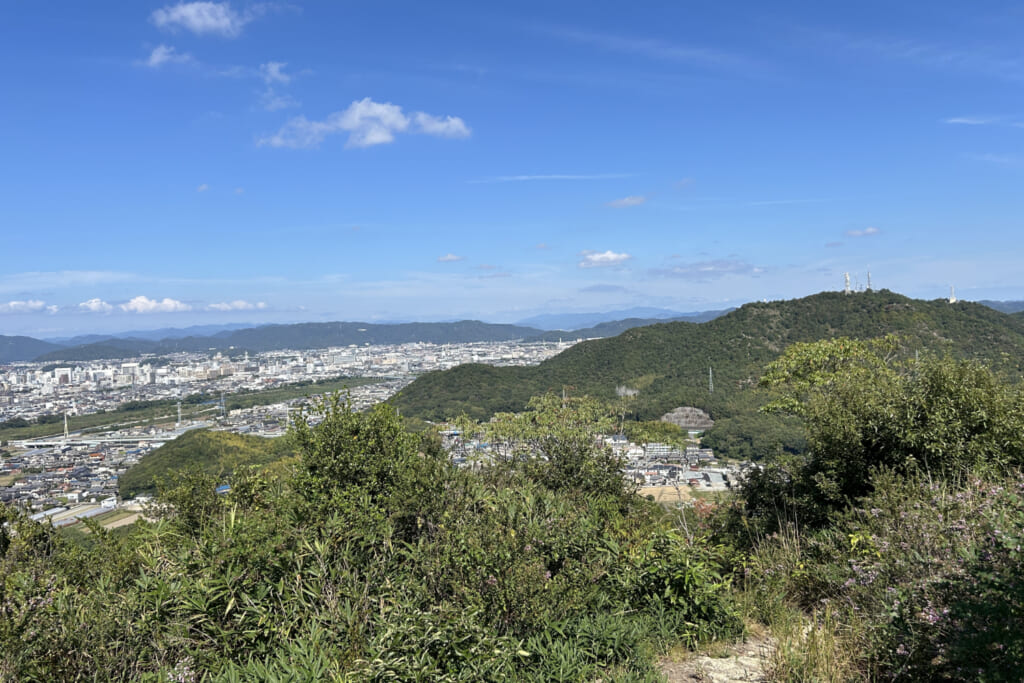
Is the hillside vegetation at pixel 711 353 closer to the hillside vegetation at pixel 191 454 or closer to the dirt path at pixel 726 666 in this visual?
the hillside vegetation at pixel 191 454

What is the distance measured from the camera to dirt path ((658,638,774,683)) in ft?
10.3

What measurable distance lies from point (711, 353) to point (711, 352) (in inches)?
A: 8.5

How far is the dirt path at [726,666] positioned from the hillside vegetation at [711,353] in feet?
106

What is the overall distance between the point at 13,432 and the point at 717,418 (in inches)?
2362

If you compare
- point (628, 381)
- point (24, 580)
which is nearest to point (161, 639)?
point (24, 580)

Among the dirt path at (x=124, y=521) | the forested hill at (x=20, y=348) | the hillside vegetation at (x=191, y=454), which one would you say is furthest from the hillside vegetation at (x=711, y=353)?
the forested hill at (x=20, y=348)

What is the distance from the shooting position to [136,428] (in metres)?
53.6

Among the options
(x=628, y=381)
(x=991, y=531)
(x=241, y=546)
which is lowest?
(x=628, y=381)

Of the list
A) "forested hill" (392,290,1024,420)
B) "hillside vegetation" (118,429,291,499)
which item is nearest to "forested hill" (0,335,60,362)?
"forested hill" (392,290,1024,420)

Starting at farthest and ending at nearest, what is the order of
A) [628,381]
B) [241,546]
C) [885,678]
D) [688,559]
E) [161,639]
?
1. [628,381]
2. [688,559]
3. [241,546]
4. [161,639]
5. [885,678]

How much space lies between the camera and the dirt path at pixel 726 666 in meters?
3.14

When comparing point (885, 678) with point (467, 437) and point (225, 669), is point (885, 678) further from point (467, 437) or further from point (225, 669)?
point (467, 437)

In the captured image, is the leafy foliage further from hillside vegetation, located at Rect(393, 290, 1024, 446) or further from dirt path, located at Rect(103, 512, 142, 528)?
hillside vegetation, located at Rect(393, 290, 1024, 446)

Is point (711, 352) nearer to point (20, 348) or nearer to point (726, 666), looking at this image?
point (726, 666)
